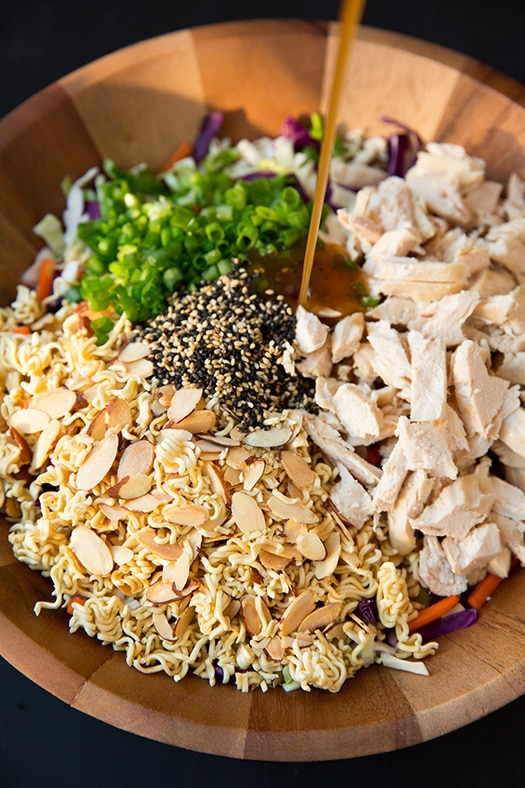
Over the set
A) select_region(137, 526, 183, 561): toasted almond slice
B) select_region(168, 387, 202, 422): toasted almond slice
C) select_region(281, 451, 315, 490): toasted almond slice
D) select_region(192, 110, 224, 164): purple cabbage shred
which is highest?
select_region(192, 110, 224, 164): purple cabbage shred

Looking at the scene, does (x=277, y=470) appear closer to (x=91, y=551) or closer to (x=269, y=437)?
(x=269, y=437)

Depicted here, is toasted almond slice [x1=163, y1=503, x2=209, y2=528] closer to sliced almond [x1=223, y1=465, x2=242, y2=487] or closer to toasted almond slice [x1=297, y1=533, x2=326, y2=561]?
sliced almond [x1=223, y1=465, x2=242, y2=487]

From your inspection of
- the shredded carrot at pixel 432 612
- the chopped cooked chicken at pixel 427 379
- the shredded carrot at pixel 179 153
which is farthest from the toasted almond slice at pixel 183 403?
the shredded carrot at pixel 179 153

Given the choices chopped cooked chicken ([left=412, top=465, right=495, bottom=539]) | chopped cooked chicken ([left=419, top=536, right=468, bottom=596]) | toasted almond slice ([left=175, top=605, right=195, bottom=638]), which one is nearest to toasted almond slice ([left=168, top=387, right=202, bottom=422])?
toasted almond slice ([left=175, top=605, right=195, bottom=638])

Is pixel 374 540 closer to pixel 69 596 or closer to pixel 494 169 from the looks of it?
pixel 69 596

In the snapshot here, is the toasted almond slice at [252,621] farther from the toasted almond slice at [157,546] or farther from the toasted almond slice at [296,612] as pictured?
the toasted almond slice at [157,546]

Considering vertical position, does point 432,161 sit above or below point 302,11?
below

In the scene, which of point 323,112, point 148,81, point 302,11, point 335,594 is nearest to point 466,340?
point 335,594

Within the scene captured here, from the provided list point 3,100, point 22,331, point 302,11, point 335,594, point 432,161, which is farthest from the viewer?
point 302,11
